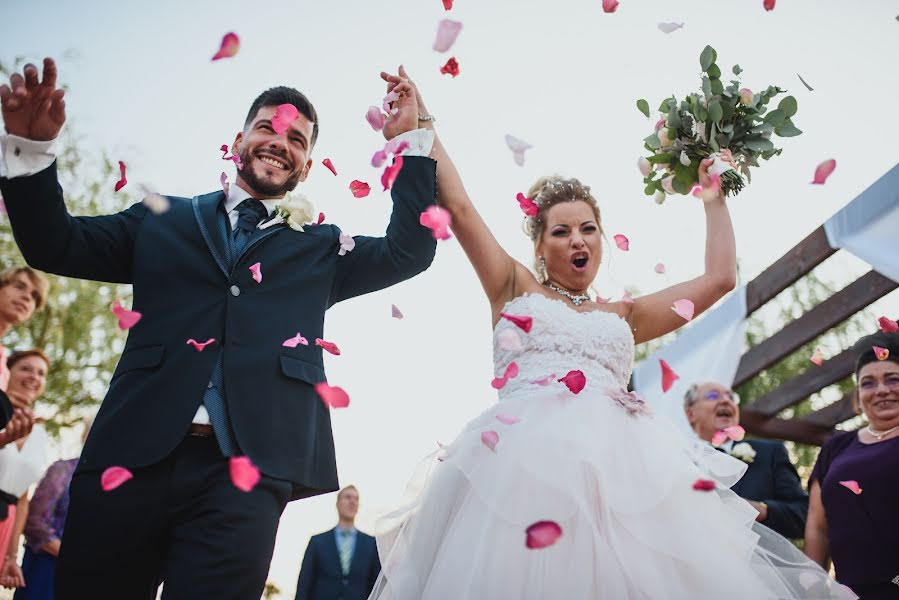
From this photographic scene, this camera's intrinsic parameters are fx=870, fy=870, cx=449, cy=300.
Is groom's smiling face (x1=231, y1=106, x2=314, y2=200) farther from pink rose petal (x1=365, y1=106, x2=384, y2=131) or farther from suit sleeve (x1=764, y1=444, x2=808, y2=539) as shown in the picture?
suit sleeve (x1=764, y1=444, x2=808, y2=539)

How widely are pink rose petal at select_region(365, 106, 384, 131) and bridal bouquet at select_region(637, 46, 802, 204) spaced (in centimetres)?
140

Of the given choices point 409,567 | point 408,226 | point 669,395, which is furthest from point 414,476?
point 669,395

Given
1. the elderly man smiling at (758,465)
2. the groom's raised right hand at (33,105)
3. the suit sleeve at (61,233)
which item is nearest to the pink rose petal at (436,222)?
the suit sleeve at (61,233)

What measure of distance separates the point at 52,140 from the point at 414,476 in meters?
1.65

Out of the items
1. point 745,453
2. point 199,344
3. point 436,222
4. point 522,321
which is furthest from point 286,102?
point 745,453

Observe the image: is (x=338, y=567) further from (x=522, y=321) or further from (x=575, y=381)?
(x=575, y=381)

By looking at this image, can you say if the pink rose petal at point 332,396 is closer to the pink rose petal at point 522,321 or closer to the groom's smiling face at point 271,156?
the groom's smiling face at point 271,156

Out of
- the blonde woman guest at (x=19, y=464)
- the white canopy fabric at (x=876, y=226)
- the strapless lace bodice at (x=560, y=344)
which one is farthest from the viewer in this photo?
the white canopy fabric at (x=876, y=226)

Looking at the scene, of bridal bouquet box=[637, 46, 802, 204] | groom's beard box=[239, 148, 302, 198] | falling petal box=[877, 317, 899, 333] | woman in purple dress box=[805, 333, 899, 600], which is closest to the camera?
groom's beard box=[239, 148, 302, 198]

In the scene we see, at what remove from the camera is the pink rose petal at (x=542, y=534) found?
2.55 metres

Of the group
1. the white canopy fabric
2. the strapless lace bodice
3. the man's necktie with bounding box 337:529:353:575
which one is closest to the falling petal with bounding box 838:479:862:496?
the strapless lace bodice

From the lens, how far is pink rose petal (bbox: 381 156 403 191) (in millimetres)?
2840

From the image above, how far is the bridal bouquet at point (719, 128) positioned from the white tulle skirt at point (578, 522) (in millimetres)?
1232

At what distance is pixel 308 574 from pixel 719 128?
16.4ft
